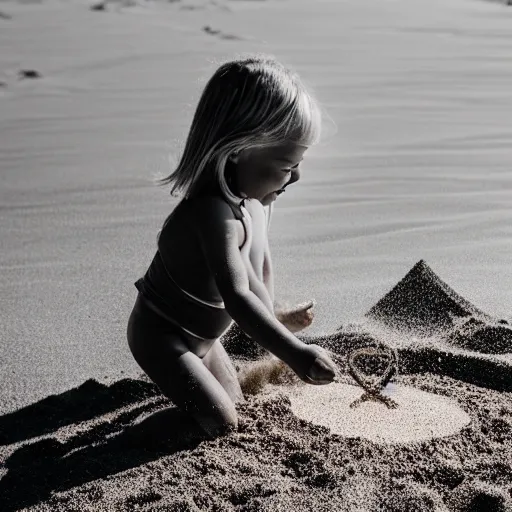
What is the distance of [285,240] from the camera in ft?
10.1

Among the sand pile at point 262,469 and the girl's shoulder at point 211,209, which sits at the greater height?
the girl's shoulder at point 211,209

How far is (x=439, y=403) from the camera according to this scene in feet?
6.25

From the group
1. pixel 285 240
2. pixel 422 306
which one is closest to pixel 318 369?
pixel 422 306

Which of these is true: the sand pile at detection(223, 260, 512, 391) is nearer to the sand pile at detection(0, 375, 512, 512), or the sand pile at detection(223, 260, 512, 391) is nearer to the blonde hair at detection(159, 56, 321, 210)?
the sand pile at detection(0, 375, 512, 512)

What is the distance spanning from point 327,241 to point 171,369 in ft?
4.57

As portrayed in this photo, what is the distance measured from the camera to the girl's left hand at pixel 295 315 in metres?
2.05

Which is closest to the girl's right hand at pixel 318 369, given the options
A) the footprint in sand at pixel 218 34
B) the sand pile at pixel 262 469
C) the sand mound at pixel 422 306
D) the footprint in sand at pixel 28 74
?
the sand pile at pixel 262 469

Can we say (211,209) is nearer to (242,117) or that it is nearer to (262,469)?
(242,117)

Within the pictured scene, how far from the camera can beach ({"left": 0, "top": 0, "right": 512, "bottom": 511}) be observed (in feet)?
5.22

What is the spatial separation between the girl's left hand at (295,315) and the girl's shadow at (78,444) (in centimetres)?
31

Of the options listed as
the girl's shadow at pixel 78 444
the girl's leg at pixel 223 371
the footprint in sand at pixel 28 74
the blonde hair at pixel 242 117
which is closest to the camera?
the girl's shadow at pixel 78 444

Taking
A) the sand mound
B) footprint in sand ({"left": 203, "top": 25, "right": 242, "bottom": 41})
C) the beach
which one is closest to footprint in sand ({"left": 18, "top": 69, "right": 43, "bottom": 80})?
the beach

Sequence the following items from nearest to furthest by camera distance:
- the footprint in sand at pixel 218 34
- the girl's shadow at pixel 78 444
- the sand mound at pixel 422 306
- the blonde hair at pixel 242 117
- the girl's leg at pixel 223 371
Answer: the girl's shadow at pixel 78 444, the blonde hair at pixel 242 117, the girl's leg at pixel 223 371, the sand mound at pixel 422 306, the footprint in sand at pixel 218 34

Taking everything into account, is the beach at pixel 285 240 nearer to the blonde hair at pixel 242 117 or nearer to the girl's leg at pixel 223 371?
the girl's leg at pixel 223 371
